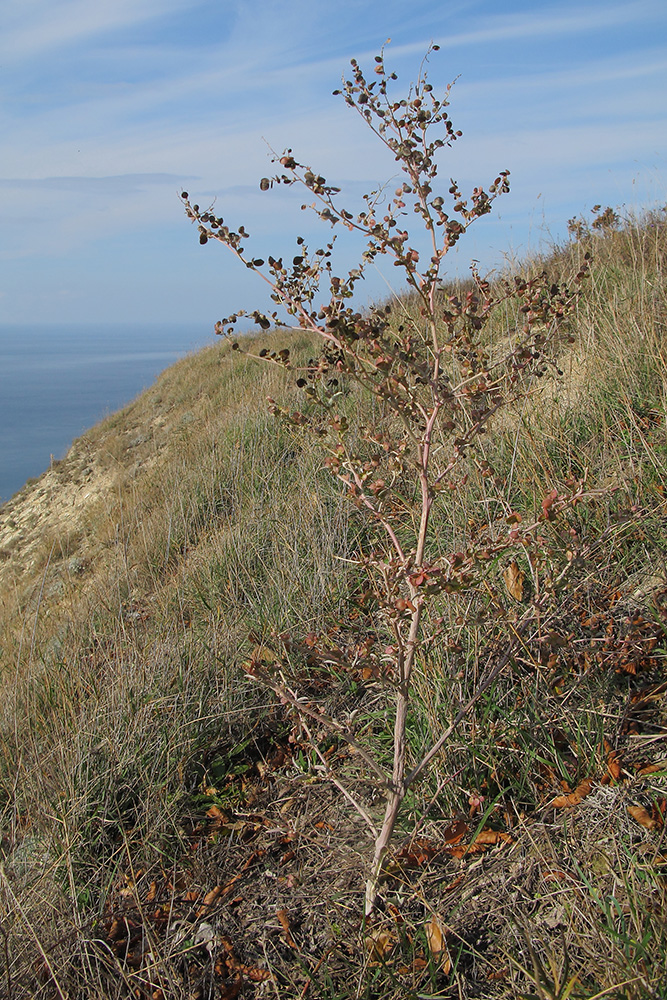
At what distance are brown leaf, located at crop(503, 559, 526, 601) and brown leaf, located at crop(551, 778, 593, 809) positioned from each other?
682 mm

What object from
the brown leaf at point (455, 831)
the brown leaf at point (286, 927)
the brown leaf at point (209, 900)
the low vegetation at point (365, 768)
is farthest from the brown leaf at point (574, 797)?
the brown leaf at point (209, 900)

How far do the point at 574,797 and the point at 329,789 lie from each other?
2.95 ft

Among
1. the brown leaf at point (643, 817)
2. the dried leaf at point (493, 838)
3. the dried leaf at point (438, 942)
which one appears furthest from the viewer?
the dried leaf at point (493, 838)

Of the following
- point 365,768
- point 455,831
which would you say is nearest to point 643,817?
point 455,831

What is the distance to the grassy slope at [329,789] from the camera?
5.68 ft

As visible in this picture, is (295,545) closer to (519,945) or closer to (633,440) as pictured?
(633,440)

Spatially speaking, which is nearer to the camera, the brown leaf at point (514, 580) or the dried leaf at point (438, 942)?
the dried leaf at point (438, 942)

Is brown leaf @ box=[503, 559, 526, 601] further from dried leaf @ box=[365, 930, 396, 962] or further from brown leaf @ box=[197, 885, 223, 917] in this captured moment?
brown leaf @ box=[197, 885, 223, 917]

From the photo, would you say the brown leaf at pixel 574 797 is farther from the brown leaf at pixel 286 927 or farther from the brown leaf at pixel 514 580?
the brown leaf at pixel 286 927

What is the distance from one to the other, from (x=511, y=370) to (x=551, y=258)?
5956 mm

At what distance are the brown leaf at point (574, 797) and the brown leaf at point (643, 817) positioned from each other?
149mm

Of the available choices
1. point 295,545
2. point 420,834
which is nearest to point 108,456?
point 295,545

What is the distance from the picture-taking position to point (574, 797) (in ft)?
6.53

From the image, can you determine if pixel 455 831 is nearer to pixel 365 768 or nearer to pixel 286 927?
pixel 365 768
